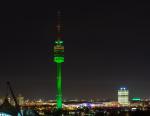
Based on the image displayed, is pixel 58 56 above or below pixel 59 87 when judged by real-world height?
above

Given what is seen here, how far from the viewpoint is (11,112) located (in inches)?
3578

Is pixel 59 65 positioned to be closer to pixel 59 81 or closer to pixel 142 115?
pixel 59 81

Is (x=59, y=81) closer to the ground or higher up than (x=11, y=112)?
higher up

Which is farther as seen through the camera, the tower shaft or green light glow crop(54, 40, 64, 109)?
green light glow crop(54, 40, 64, 109)

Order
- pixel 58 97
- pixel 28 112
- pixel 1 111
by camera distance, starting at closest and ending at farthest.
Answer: pixel 1 111, pixel 28 112, pixel 58 97

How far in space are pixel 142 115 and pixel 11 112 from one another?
26.3m

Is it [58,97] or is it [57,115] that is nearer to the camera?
[57,115]

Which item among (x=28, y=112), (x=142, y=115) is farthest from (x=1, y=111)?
(x=142, y=115)

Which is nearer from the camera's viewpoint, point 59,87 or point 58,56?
point 59,87

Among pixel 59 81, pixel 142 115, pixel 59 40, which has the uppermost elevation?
pixel 59 40

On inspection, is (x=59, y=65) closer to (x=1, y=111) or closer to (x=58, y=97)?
(x=58, y=97)

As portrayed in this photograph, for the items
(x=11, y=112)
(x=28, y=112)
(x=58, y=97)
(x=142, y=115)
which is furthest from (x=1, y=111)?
(x=58, y=97)

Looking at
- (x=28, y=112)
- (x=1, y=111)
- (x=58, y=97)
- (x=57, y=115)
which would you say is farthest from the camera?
(x=58, y=97)

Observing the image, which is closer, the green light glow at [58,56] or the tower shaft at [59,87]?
the tower shaft at [59,87]
